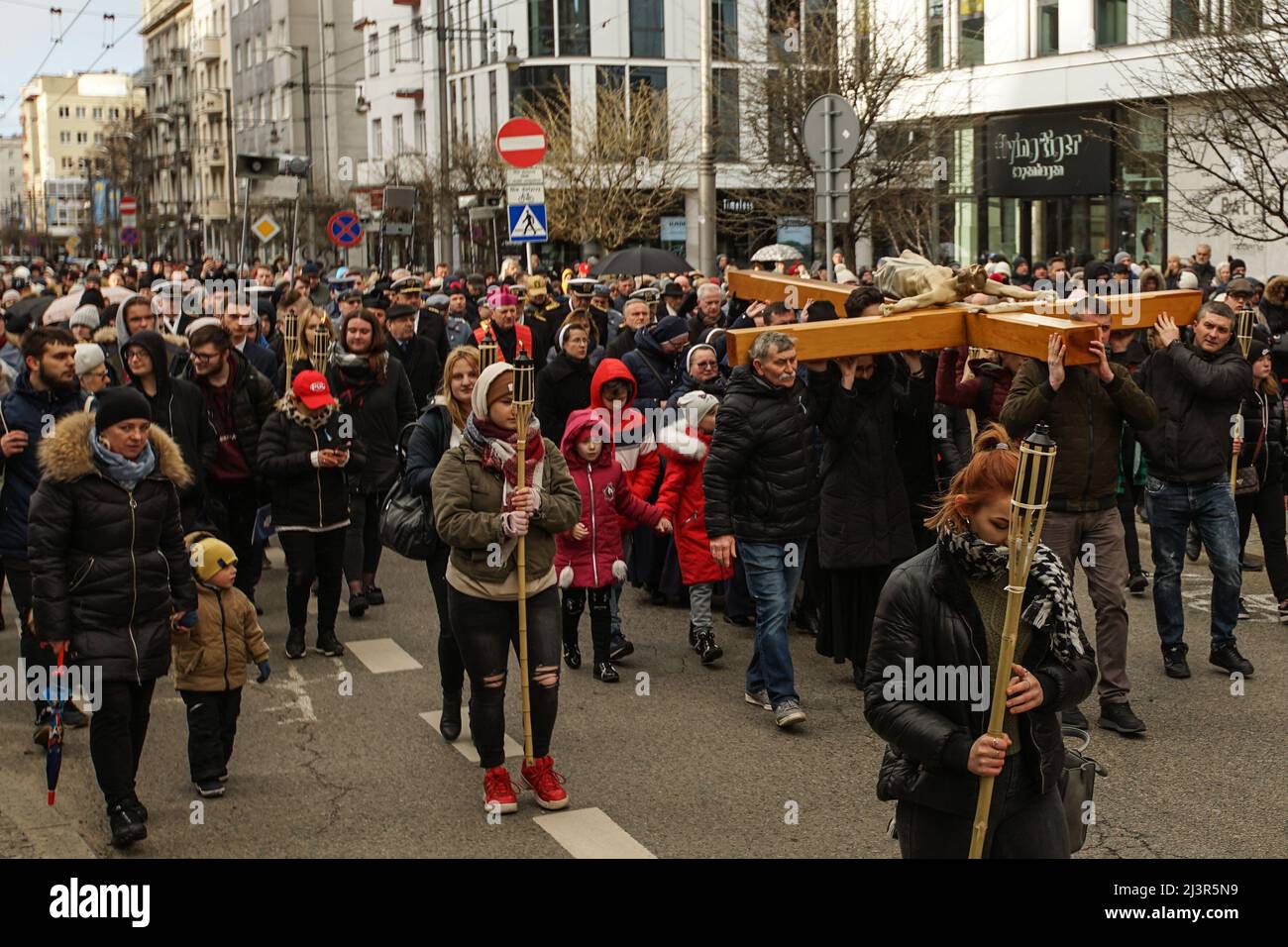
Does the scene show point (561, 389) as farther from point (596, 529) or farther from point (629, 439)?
point (596, 529)

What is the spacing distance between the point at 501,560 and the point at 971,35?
26797 mm

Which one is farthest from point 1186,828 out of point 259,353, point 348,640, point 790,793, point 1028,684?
point 259,353

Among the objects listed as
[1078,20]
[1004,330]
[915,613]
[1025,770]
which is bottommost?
[1025,770]

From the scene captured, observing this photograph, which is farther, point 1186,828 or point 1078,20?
point 1078,20

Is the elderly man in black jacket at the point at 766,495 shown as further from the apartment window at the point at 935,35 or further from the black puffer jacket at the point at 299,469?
the apartment window at the point at 935,35

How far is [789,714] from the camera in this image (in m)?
8.16

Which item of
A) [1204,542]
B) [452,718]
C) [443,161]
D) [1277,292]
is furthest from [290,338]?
[443,161]

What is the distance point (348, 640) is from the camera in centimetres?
1039

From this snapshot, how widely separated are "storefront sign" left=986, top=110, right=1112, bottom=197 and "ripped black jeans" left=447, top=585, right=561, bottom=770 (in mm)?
24173

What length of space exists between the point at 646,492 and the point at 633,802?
3260 mm

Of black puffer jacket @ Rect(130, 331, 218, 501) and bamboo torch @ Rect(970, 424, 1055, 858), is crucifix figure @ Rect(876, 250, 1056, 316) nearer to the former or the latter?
bamboo torch @ Rect(970, 424, 1055, 858)
